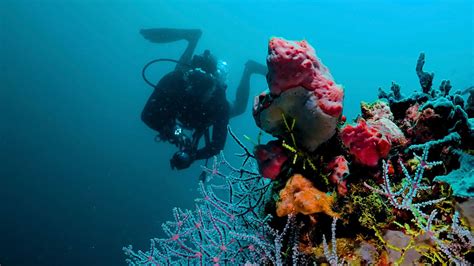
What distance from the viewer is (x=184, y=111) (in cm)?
825

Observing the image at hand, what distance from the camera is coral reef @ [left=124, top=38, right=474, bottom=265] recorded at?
1788 mm

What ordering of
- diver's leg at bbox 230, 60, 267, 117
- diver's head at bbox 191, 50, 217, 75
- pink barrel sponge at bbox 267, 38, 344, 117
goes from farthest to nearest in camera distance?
diver's leg at bbox 230, 60, 267, 117 → diver's head at bbox 191, 50, 217, 75 → pink barrel sponge at bbox 267, 38, 344, 117

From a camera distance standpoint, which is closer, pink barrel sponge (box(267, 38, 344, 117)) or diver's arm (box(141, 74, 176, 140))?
pink barrel sponge (box(267, 38, 344, 117))

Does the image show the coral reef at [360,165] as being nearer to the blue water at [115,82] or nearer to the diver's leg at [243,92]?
the diver's leg at [243,92]

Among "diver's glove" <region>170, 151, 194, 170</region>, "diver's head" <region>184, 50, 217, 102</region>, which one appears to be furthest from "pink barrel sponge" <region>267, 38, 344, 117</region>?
"diver's head" <region>184, 50, 217, 102</region>

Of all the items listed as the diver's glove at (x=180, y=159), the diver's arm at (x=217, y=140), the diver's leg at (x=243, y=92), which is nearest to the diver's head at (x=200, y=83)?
the diver's arm at (x=217, y=140)

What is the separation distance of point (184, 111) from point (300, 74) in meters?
6.49

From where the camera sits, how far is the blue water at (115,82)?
104 ft

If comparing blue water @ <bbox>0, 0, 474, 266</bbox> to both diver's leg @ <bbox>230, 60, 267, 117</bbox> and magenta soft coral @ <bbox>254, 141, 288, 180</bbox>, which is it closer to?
diver's leg @ <bbox>230, 60, 267, 117</bbox>

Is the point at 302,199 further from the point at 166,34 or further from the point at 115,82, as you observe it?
the point at 115,82

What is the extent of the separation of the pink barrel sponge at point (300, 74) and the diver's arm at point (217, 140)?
5.79 metres

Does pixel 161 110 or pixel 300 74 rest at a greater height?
pixel 161 110

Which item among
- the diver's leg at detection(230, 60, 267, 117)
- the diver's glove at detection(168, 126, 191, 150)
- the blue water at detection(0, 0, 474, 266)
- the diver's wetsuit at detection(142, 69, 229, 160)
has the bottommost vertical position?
the diver's glove at detection(168, 126, 191, 150)

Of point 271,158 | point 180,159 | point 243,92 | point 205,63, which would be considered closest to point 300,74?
point 271,158
